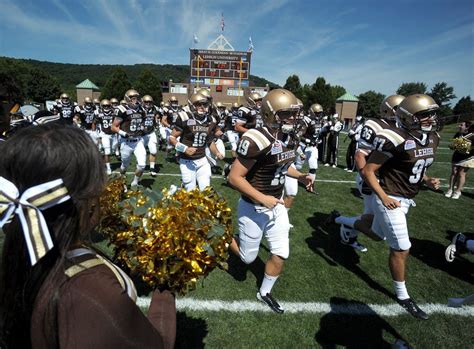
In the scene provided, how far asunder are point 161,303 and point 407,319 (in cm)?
341

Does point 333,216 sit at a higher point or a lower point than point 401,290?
higher

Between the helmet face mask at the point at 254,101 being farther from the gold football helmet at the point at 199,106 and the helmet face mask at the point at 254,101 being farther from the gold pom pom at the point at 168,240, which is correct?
the gold pom pom at the point at 168,240

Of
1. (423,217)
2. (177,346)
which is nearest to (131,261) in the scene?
(177,346)

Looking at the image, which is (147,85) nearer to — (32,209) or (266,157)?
(266,157)

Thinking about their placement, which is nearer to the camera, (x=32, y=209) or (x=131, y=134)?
(x=32, y=209)

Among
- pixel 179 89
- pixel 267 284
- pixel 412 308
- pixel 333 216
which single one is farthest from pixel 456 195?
pixel 179 89

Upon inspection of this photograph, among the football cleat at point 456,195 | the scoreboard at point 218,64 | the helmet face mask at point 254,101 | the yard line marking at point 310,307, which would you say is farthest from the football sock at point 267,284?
the scoreboard at point 218,64

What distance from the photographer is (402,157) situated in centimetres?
377

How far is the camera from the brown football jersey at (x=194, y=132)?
244 inches

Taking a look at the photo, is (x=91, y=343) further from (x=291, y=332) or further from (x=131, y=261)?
(x=291, y=332)

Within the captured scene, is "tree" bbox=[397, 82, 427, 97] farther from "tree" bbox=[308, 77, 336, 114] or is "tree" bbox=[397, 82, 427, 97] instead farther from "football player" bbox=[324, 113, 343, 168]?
"football player" bbox=[324, 113, 343, 168]

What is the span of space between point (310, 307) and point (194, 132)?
3.98 meters

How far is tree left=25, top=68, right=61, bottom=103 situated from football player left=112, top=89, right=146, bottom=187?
6242 cm

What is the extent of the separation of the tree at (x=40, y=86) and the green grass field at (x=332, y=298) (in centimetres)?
6857
